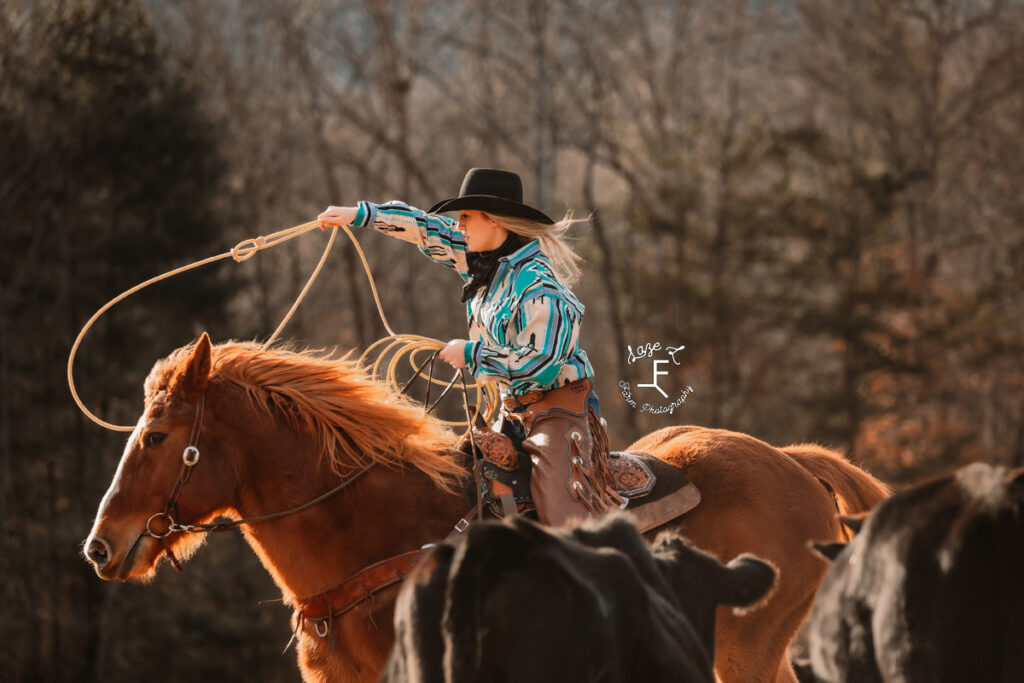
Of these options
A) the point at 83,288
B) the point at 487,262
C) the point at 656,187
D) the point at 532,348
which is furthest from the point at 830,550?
the point at 656,187

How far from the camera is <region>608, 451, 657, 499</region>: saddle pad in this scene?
14.7 feet

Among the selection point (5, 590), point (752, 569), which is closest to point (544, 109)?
point (5, 590)

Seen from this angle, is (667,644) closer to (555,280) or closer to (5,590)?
(555,280)

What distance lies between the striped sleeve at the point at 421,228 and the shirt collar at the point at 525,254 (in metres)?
0.58

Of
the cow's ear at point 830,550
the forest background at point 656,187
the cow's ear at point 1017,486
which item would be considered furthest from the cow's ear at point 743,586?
the forest background at point 656,187

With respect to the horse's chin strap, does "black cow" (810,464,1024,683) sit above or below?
above

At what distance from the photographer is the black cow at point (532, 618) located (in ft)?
5.77

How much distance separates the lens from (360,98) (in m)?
23.2

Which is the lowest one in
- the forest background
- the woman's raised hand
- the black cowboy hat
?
the forest background

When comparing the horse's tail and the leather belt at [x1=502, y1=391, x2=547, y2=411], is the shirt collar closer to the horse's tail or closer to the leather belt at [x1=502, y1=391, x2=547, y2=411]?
the leather belt at [x1=502, y1=391, x2=547, y2=411]

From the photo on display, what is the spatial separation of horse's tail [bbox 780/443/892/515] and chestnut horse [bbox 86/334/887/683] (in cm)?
35

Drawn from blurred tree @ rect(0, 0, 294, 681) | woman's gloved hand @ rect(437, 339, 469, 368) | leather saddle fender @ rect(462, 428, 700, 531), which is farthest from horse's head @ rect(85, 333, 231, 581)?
blurred tree @ rect(0, 0, 294, 681)

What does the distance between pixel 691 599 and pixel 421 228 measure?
119 inches

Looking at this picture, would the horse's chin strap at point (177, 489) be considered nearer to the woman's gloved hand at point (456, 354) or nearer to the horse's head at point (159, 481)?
the horse's head at point (159, 481)
